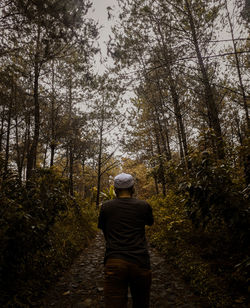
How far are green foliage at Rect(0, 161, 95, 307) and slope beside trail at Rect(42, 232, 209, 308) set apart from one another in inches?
12.1

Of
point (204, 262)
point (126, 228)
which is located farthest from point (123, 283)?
point (204, 262)

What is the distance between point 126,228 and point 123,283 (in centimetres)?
50

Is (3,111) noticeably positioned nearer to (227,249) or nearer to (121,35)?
(121,35)

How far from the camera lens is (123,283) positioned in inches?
76.0

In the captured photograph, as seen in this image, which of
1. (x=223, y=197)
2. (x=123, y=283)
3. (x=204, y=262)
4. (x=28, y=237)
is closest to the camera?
(x=123, y=283)

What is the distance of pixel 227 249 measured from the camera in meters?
4.47

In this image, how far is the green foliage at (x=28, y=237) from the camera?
119 inches

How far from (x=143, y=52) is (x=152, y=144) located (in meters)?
7.69

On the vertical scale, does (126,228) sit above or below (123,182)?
below

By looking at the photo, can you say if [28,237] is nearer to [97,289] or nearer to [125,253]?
[125,253]

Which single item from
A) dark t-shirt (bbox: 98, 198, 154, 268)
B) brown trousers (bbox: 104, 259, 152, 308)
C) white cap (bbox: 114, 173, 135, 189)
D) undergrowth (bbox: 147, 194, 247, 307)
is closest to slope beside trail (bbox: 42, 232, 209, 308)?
undergrowth (bbox: 147, 194, 247, 307)

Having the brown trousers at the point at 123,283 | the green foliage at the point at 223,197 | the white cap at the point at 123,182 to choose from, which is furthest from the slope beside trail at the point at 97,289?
the white cap at the point at 123,182

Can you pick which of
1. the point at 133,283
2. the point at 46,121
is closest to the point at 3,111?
the point at 46,121

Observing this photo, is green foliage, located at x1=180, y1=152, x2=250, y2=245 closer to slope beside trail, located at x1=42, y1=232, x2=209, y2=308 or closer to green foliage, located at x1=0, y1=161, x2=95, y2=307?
→ slope beside trail, located at x1=42, y1=232, x2=209, y2=308
